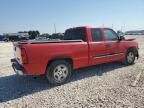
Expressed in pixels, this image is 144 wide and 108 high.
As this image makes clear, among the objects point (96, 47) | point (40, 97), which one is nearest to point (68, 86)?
point (40, 97)

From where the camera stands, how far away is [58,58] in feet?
19.6

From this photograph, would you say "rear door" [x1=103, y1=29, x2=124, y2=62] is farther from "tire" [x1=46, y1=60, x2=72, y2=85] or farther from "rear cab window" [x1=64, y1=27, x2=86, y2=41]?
"tire" [x1=46, y1=60, x2=72, y2=85]

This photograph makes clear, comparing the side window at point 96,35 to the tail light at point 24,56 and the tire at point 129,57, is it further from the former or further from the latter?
the tail light at point 24,56

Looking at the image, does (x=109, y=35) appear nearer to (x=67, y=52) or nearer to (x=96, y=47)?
(x=96, y=47)

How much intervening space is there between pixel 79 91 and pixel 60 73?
1.03 meters

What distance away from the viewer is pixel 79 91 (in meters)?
5.42

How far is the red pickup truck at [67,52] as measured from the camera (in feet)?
17.7

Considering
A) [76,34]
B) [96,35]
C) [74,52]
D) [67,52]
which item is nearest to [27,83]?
[67,52]

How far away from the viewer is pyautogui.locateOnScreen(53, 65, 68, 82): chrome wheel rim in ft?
19.8

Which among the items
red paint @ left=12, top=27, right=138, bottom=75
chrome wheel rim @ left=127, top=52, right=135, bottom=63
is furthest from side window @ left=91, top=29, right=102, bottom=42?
chrome wheel rim @ left=127, top=52, right=135, bottom=63

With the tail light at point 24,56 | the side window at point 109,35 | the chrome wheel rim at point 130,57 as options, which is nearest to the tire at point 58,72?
the tail light at point 24,56

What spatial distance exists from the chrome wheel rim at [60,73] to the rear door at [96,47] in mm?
1181

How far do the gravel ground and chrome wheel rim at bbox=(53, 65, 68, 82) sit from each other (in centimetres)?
28

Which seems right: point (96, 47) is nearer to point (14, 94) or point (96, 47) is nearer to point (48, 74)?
point (48, 74)
